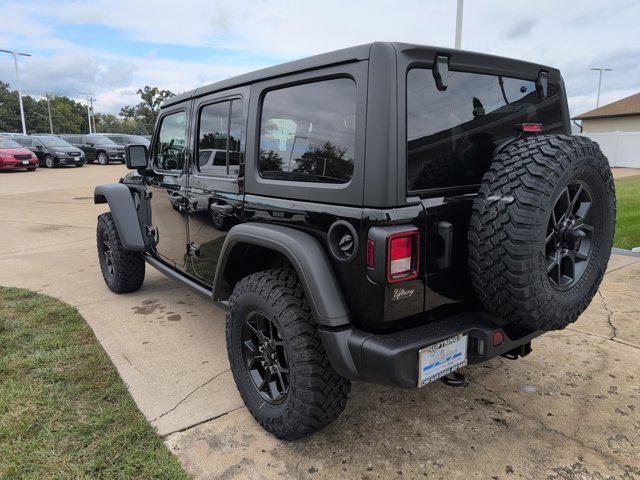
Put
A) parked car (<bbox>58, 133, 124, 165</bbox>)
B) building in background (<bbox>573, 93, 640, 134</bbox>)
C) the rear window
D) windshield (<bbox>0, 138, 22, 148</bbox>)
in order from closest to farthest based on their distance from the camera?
the rear window, windshield (<bbox>0, 138, 22, 148</bbox>), parked car (<bbox>58, 133, 124, 165</bbox>), building in background (<bbox>573, 93, 640, 134</bbox>)

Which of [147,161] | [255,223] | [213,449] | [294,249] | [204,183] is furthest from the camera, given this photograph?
[147,161]

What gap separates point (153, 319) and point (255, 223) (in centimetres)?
205

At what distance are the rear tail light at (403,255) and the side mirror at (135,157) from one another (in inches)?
114

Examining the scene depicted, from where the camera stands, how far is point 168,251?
3850mm

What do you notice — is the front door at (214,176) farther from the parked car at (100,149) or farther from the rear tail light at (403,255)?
the parked car at (100,149)

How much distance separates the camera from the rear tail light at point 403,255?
1884mm

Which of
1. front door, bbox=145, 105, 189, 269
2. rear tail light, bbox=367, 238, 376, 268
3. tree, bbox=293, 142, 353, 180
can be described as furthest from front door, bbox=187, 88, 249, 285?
rear tail light, bbox=367, 238, 376, 268

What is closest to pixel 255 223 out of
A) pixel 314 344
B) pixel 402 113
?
pixel 314 344

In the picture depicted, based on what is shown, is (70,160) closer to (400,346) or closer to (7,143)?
(7,143)

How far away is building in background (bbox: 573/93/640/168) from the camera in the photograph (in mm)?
23453

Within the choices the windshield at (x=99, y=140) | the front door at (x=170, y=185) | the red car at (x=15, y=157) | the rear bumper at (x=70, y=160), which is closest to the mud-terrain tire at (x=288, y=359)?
the front door at (x=170, y=185)

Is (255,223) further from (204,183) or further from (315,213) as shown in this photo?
(204,183)

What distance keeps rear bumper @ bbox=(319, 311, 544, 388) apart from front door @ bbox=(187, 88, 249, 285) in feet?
3.57

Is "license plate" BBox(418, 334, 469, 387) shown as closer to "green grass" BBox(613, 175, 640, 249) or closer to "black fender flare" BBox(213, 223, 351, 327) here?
"black fender flare" BBox(213, 223, 351, 327)
